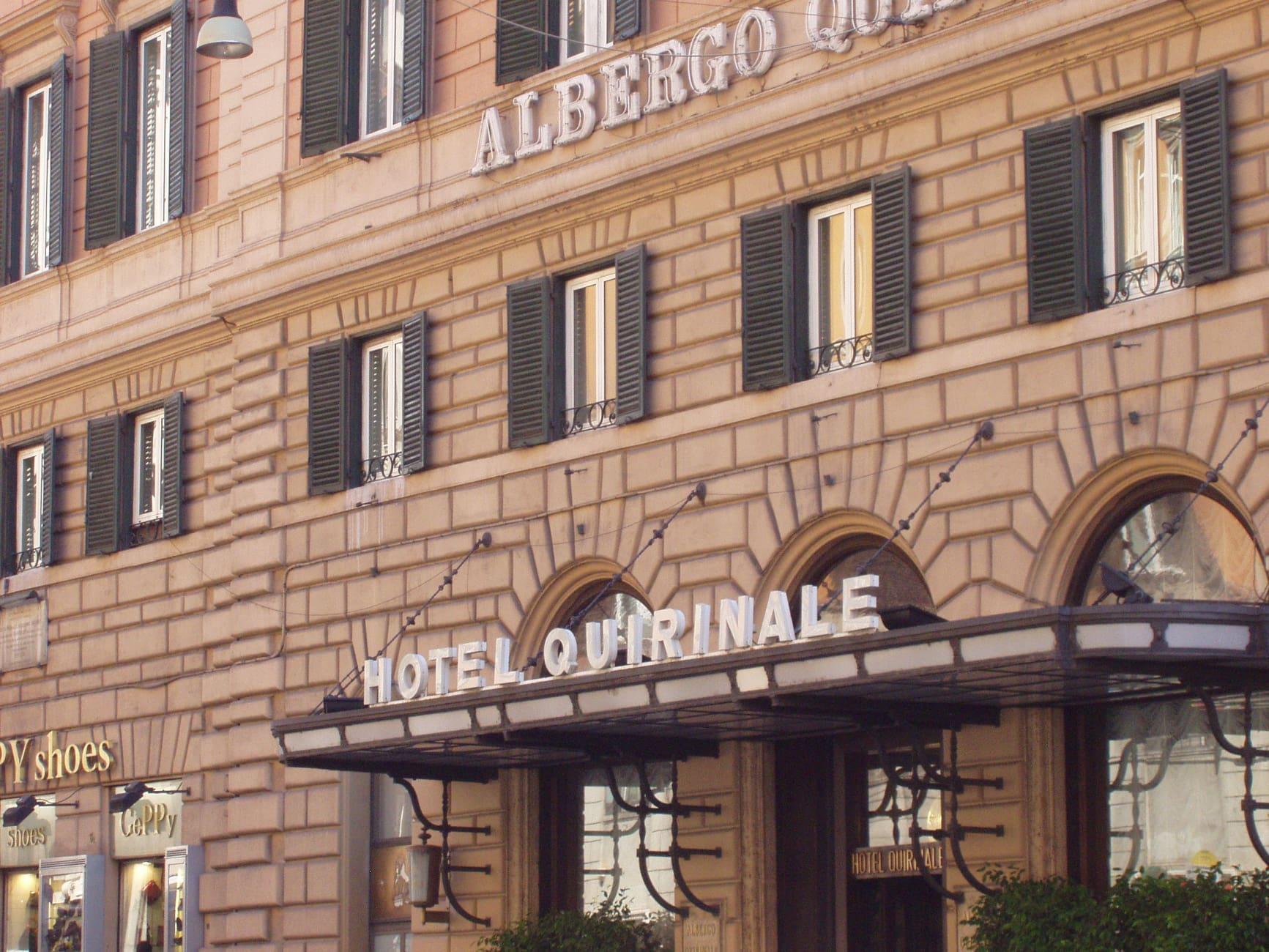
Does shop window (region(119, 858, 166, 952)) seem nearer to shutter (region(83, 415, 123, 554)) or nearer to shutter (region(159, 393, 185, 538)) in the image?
shutter (region(83, 415, 123, 554))

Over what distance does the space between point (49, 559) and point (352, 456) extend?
272 inches

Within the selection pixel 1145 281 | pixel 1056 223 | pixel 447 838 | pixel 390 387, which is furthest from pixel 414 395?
pixel 1145 281

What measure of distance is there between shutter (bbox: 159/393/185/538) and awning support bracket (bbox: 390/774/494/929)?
20.3 ft

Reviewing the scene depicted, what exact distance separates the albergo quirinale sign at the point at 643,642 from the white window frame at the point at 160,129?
8875 mm

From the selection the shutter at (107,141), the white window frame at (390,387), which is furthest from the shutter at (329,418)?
the shutter at (107,141)

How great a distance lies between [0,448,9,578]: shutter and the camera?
35.1 m

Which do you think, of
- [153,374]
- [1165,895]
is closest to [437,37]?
[153,374]

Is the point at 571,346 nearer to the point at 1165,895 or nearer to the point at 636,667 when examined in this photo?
the point at 636,667

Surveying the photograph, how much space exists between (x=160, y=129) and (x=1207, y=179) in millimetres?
16802

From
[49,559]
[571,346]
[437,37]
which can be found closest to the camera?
[571,346]

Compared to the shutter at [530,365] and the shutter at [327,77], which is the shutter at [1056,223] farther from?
the shutter at [327,77]

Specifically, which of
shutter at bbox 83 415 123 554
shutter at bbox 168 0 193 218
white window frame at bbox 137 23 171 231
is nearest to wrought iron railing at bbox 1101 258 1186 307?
shutter at bbox 168 0 193 218

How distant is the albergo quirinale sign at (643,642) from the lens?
69.8 feet

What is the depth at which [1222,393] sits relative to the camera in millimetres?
20438
